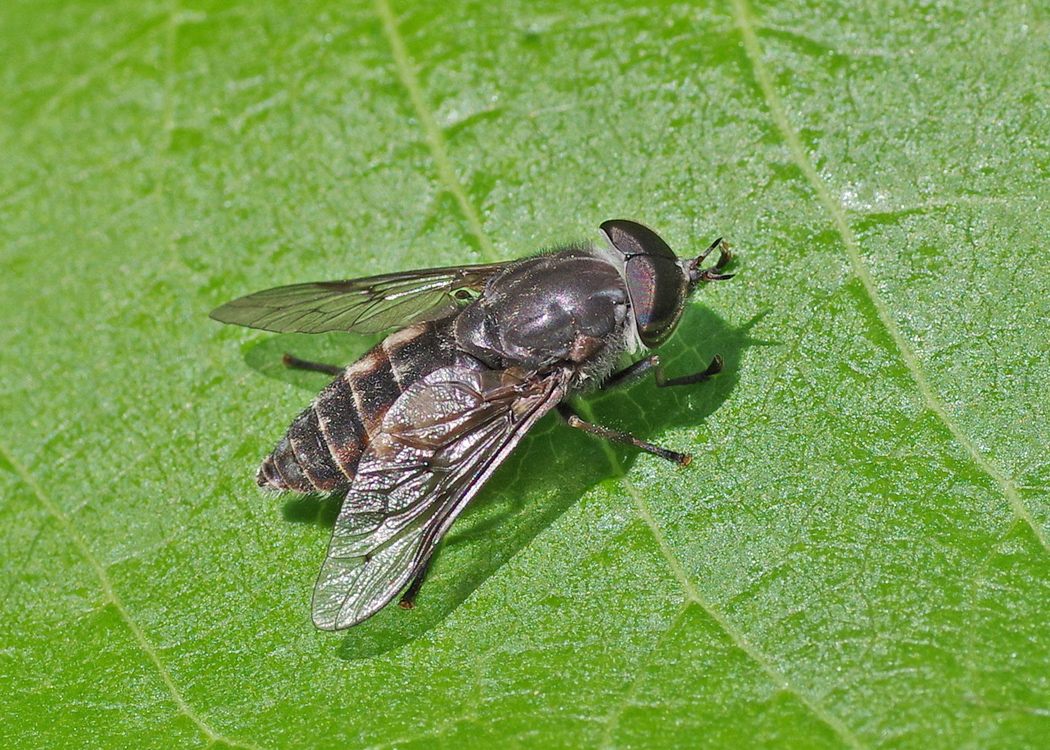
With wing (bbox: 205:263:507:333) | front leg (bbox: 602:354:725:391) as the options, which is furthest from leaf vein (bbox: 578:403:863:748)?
wing (bbox: 205:263:507:333)

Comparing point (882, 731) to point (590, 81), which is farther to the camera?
point (590, 81)

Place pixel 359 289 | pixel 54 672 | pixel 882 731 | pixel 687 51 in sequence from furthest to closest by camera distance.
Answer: pixel 687 51 < pixel 359 289 < pixel 54 672 < pixel 882 731

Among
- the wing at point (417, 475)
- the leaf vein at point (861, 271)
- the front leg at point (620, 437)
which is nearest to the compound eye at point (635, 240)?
the wing at point (417, 475)

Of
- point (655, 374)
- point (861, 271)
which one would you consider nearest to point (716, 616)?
point (655, 374)

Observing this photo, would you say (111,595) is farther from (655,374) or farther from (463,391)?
(655,374)

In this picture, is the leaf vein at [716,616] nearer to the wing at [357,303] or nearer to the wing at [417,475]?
the wing at [417,475]

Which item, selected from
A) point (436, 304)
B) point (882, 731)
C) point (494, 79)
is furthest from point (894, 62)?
point (882, 731)

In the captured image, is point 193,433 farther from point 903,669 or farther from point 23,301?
point 903,669
